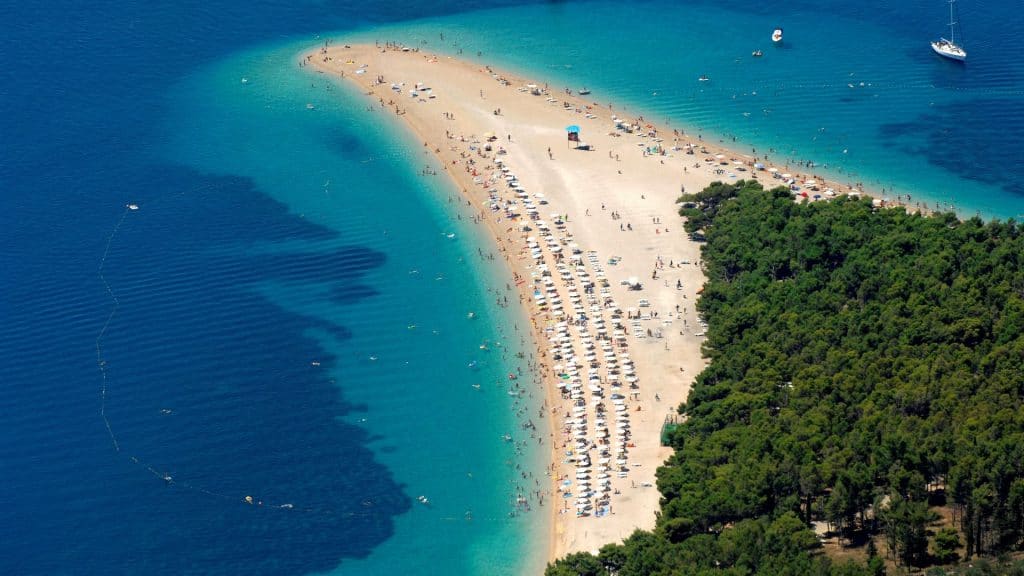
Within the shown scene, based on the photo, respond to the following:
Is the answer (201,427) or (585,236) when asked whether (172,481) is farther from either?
(585,236)

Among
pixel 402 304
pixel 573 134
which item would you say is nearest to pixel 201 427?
pixel 402 304

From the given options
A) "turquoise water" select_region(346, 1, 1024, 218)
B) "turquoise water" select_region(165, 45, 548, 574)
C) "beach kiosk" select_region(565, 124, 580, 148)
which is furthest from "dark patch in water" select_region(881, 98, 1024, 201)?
"turquoise water" select_region(165, 45, 548, 574)

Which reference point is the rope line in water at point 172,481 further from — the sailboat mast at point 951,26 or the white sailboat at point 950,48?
the sailboat mast at point 951,26

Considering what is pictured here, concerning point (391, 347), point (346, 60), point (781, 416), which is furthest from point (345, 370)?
point (346, 60)

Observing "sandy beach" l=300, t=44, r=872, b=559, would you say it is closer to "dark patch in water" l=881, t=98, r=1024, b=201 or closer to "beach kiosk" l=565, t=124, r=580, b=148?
"beach kiosk" l=565, t=124, r=580, b=148

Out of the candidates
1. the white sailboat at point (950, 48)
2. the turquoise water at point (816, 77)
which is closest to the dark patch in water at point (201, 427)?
the turquoise water at point (816, 77)

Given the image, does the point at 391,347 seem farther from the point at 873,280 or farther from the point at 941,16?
the point at 941,16
